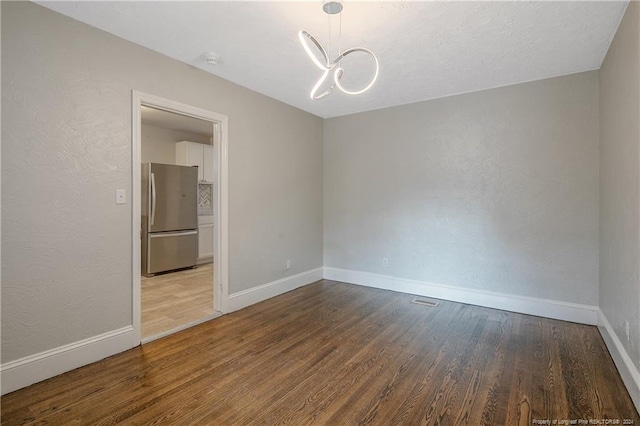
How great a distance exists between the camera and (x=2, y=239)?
1938 mm

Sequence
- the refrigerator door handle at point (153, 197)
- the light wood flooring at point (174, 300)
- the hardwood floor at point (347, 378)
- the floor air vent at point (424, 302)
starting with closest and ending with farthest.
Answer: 1. the hardwood floor at point (347, 378)
2. the light wood flooring at point (174, 300)
3. the floor air vent at point (424, 302)
4. the refrigerator door handle at point (153, 197)

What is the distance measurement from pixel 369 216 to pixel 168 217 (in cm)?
331

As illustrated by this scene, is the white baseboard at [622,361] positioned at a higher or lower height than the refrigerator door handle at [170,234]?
lower

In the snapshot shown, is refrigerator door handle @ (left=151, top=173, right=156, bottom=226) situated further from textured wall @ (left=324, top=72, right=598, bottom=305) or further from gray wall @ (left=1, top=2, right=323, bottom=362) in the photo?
textured wall @ (left=324, top=72, right=598, bottom=305)

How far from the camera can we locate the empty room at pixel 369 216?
1955 millimetres

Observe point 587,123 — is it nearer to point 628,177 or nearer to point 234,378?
point 628,177

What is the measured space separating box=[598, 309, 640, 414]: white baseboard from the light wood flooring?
337cm

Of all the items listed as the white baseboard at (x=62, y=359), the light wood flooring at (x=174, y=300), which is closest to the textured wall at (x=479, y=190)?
the light wood flooring at (x=174, y=300)

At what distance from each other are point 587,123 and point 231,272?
397cm

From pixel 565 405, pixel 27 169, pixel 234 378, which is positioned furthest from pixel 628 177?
pixel 27 169

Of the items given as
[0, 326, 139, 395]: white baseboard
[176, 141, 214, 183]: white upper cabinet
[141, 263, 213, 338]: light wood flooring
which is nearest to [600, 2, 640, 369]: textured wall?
[141, 263, 213, 338]: light wood flooring

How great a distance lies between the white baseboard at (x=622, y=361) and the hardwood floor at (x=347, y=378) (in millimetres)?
55

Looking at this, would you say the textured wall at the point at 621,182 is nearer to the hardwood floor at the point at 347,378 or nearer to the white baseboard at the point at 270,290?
the hardwood floor at the point at 347,378

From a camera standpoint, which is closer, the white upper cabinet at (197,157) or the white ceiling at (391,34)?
the white ceiling at (391,34)
